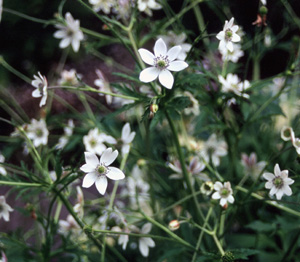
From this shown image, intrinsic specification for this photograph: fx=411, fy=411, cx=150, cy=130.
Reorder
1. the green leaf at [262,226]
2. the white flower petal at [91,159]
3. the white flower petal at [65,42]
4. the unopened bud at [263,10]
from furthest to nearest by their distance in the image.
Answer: the white flower petal at [65,42]
the green leaf at [262,226]
the unopened bud at [263,10]
the white flower petal at [91,159]

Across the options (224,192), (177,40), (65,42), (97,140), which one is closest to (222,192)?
(224,192)

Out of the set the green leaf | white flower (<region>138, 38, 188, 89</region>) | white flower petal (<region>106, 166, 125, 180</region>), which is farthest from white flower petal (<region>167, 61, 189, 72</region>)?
the green leaf

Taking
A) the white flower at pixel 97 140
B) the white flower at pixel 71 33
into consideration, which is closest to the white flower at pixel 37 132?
the white flower at pixel 97 140

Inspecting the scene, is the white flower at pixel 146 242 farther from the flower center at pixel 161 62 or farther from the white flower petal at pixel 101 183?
the flower center at pixel 161 62

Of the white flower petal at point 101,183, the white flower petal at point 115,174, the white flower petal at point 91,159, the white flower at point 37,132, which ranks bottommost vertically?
the white flower petal at point 101,183

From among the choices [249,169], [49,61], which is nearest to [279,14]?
[49,61]

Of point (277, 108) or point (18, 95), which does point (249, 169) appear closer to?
point (277, 108)
